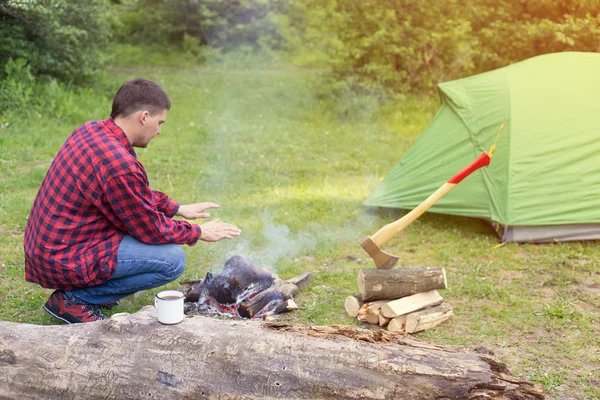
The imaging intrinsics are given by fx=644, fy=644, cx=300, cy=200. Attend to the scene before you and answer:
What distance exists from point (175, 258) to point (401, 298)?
1.46 m

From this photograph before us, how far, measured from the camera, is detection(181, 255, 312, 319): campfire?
13.8 ft

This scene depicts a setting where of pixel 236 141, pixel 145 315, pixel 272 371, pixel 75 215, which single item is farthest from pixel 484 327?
pixel 236 141

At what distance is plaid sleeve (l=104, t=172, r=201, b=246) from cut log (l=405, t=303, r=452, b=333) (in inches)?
56.8

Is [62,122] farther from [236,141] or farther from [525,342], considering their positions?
[525,342]

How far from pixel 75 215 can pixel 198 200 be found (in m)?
3.12

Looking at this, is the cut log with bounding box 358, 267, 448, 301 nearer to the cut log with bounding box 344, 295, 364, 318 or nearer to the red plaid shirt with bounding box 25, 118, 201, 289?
the cut log with bounding box 344, 295, 364, 318

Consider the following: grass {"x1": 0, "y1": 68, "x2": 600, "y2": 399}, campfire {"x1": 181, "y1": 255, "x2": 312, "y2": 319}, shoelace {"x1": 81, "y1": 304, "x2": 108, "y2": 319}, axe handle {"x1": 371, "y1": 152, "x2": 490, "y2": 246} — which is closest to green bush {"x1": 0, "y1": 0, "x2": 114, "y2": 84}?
grass {"x1": 0, "y1": 68, "x2": 600, "y2": 399}

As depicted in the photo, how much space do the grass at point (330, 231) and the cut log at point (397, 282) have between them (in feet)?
0.85

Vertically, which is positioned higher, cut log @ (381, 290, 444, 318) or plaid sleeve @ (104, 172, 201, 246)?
plaid sleeve @ (104, 172, 201, 246)

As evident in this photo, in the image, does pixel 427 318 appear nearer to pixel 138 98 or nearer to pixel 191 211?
pixel 191 211

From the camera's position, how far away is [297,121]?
1102 cm

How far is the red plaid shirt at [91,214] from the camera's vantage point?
3.44 m

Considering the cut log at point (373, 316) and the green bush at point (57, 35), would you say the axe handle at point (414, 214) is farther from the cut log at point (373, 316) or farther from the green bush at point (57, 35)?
the green bush at point (57, 35)

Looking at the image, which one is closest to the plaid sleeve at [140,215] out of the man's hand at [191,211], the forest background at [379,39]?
the man's hand at [191,211]
